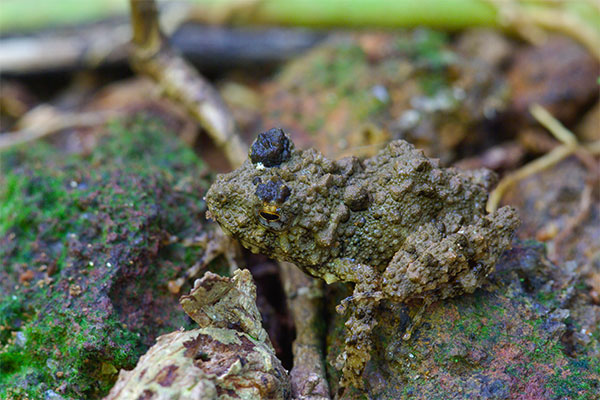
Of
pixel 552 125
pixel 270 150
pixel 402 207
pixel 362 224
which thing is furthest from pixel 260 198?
pixel 552 125

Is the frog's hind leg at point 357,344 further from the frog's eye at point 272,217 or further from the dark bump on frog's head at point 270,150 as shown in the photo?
the dark bump on frog's head at point 270,150

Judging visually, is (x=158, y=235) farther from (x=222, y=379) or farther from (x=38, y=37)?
(x=38, y=37)

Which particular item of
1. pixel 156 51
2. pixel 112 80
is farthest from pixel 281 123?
pixel 112 80

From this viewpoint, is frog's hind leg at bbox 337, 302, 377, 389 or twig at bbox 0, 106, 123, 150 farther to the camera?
twig at bbox 0, 106, 123, 150

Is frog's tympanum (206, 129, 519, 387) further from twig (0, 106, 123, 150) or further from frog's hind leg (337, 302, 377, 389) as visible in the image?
twig (0, 106, 123, 150)

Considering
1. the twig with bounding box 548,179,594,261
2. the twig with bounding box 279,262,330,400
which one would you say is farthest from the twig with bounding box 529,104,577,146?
the twig with bounding box 279,262,330,400

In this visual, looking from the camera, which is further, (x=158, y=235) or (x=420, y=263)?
(x=158, y=235)
